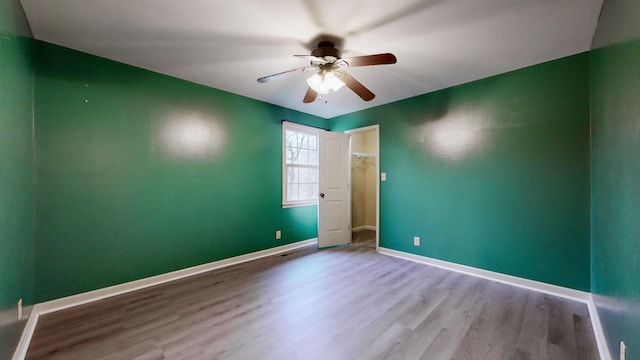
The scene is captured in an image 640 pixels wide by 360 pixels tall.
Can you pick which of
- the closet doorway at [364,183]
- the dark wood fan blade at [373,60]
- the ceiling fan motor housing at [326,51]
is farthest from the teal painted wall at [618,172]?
the closet doorway at [364,183]

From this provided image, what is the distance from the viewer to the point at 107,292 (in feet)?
8.05

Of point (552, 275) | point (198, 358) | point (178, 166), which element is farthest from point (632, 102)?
point (178, 166)

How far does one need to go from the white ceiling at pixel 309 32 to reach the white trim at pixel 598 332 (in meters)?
2.42

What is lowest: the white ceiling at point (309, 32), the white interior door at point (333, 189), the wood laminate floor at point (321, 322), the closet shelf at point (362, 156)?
the wood laminate floor at point (321, 322)

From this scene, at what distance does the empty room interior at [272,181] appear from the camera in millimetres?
1661

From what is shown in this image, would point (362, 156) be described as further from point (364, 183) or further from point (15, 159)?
point (15, 159)

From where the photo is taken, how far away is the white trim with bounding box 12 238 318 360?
1770 millimetres

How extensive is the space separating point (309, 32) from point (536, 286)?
3553 mm

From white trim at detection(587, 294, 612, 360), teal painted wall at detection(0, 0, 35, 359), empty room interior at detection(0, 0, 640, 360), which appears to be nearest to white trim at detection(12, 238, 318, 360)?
empty room interior at detection(0, 0, 640, 360)

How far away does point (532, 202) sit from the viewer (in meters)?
2.65

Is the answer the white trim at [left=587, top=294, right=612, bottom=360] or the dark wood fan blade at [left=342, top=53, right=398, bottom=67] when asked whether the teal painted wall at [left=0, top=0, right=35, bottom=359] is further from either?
the white trim at [left=587, top=294, right=612, bottom=360]

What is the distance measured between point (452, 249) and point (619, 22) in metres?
2.65

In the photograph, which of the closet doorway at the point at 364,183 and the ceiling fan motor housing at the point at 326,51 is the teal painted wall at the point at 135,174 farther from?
the closet doorway at the point at 364,183

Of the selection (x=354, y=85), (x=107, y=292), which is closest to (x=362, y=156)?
(x=354, y=85)
